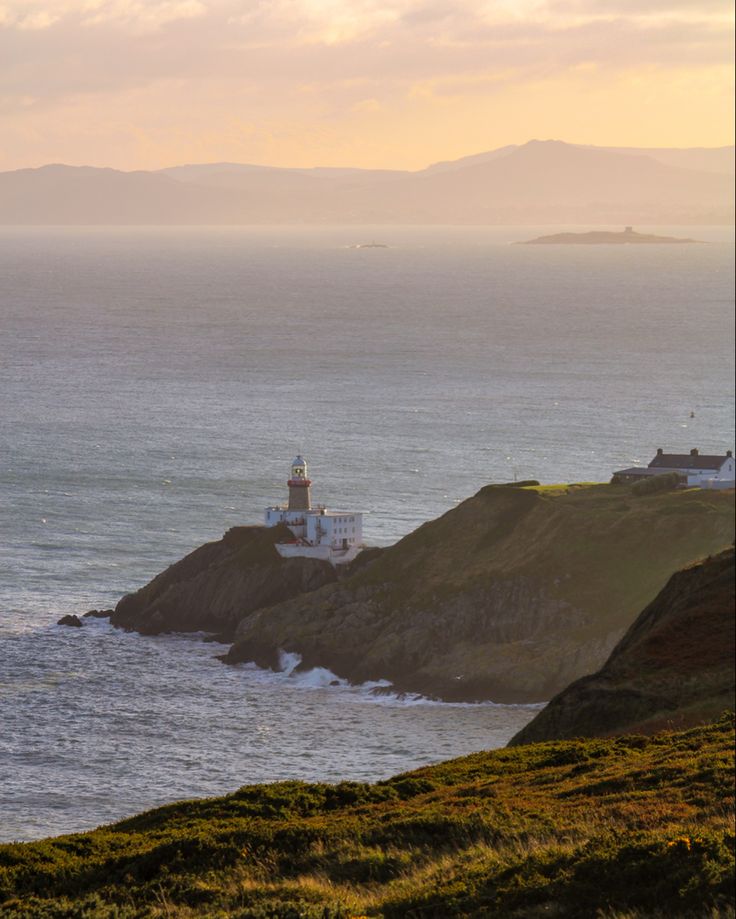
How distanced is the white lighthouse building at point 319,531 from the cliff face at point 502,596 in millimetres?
3084

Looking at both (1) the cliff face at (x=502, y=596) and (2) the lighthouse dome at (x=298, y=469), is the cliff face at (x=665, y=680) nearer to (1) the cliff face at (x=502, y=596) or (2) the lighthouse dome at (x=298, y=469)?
(1) the cliff face at (x=502, y=596)

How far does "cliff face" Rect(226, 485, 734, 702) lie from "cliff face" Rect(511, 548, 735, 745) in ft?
73.1

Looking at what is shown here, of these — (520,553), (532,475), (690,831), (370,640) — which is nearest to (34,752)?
(370,640)

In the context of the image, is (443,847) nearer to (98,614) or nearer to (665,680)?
(665,680)

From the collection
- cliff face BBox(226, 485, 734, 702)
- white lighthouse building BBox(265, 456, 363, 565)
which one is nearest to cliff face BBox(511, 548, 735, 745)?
cliff face BBox(226, 485, 734, 702)

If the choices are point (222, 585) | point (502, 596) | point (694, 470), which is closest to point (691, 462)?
point (694, 470)

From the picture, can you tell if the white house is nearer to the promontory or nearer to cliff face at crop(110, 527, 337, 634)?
the promontory

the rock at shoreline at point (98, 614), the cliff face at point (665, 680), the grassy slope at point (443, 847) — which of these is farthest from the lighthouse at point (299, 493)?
the grassy slope at point (443, 847)

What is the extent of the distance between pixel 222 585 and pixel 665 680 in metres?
40.9

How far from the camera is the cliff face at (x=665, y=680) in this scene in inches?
1534

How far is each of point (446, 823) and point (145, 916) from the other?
6.99 metres

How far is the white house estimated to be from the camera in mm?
85625

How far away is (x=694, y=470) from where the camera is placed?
88.2 meters

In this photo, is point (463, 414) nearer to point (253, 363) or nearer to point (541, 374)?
point (253, 363)
